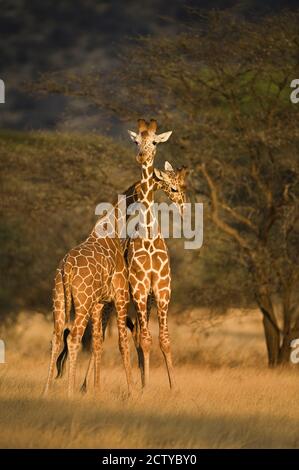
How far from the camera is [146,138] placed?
12.0 metres

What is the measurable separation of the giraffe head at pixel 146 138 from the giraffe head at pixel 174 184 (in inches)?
9.4

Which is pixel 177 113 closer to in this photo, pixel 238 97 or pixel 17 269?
pixel 238 97

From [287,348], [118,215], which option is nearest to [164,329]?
[118,215]

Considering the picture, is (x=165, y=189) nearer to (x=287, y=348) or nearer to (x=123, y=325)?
(x=123, y=325)

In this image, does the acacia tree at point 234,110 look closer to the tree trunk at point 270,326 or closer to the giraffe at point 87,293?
the tree trunk at point 270,326

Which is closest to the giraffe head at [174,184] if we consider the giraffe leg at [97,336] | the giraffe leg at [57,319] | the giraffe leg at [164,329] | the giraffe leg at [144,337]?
the giraffe leg at [164,329]

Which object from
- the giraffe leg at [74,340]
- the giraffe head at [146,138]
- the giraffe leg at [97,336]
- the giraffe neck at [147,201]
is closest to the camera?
the giraffe leg at [74,340]

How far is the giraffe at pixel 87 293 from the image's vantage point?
10891 mm

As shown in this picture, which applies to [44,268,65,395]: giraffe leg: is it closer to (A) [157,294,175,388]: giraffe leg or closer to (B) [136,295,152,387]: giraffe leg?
(B) [136,295,152,387]: giraffe leg

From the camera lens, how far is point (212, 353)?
1897cm

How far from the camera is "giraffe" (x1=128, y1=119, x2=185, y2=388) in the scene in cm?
1198

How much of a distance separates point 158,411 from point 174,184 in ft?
9.69

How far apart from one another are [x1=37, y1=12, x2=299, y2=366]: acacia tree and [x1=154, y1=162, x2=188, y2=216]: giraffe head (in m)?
4.91
